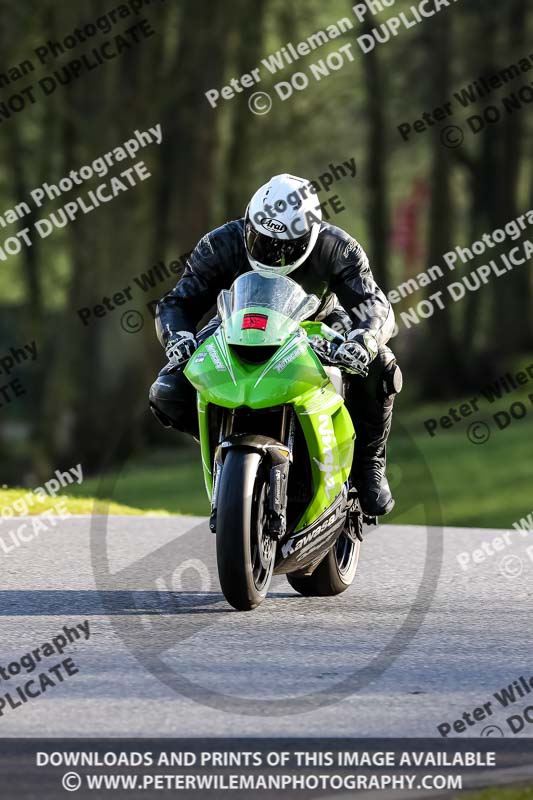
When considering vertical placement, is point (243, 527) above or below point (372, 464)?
above

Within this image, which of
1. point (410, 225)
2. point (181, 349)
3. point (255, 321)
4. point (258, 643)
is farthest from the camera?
point (410, 225)

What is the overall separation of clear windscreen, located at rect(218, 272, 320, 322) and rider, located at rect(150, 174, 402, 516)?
0.09 m

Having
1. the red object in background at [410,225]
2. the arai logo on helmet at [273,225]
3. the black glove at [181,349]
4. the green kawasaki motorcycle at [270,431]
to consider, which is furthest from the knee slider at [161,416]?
the red object in background at [410,225]

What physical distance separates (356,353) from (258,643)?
4.89 feet

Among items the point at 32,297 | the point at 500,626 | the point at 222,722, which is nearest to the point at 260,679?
the point at 222,722

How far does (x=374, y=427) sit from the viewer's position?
310 inches

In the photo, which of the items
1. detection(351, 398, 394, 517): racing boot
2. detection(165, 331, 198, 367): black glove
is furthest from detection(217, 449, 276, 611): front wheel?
detection(351, 398, 394, 517): racing boot

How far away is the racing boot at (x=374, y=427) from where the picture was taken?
775 centimetres

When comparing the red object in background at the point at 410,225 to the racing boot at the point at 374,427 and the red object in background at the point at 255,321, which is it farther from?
the red object in background at the point at 255,321

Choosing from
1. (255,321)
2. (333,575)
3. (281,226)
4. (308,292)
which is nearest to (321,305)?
(308,292)

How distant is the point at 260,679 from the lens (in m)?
6.07

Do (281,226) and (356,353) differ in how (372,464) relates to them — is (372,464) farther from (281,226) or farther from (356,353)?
(281,226)

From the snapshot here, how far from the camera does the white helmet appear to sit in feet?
23.8

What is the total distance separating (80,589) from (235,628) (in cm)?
136
